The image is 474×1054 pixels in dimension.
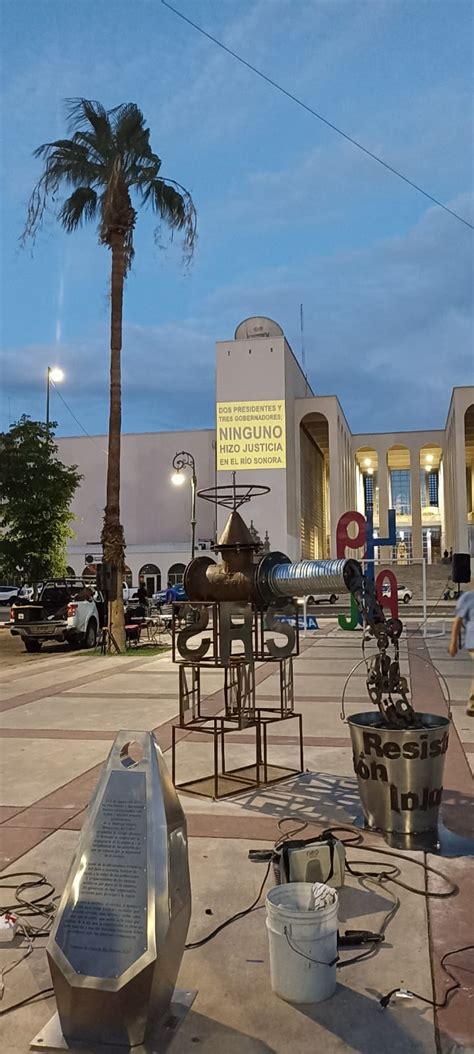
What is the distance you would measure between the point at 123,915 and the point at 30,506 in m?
25.0

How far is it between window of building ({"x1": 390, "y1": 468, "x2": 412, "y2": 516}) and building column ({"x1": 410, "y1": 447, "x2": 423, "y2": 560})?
17.8 feet

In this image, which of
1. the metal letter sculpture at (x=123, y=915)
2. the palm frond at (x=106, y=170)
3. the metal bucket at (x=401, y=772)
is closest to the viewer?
the metal letter sculpture at (x=123, y=915)

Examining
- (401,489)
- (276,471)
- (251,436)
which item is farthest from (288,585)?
(401,489)

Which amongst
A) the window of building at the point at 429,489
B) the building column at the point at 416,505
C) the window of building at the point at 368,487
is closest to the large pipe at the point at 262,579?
the building column at the point at 416,505

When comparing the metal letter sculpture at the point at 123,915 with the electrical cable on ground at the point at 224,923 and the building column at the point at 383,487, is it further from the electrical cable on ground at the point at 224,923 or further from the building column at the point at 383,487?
the building column at the point at 383,487

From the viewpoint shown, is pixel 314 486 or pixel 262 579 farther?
pixel 314 486

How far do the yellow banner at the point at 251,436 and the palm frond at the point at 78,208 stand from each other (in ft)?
75.5

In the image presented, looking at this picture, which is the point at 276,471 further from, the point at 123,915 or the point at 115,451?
the point at 123,915

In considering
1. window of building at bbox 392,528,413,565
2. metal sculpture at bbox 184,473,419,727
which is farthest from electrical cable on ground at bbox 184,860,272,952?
window of building at bbox 392,528,413,565

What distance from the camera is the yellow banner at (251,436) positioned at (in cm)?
4081

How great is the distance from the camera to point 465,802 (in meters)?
5.40

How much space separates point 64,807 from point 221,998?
2.68 m

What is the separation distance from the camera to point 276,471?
134 ft

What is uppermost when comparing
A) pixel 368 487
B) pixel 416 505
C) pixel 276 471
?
pixel 368 487
